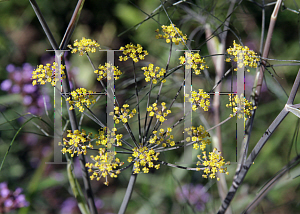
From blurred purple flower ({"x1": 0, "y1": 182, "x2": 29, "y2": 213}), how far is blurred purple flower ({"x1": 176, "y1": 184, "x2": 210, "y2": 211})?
454 mm

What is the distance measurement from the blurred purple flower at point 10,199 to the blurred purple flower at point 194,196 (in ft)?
1.49

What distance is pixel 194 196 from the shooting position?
2.37 feet

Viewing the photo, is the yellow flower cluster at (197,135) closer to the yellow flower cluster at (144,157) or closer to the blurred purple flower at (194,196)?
the yellow flower cluster at (144,157)

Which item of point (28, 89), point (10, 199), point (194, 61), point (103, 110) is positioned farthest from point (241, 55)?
point (10, 199)

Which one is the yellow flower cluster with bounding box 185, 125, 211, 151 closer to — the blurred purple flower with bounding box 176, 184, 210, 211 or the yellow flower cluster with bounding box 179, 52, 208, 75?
the yellow flower cluster with bounding box 179, 52, 208, 75

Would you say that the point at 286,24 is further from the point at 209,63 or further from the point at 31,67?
the point at 31,67

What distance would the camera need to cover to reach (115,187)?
→ 0.73 m

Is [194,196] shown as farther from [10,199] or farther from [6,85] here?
[6,85]

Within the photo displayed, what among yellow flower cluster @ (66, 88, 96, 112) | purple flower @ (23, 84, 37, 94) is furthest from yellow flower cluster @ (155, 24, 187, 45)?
purple flower @ (23, 84, 37, 94)

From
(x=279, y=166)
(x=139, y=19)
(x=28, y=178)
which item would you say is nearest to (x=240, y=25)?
(x=139, y=19)

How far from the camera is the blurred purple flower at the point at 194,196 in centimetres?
70

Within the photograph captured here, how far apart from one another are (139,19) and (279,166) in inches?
28.1

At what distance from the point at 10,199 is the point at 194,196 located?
56cm

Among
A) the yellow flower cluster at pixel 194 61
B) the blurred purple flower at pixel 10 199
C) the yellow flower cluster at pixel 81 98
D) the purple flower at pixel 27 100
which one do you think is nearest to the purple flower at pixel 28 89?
the purple flower at pixel 27 100
